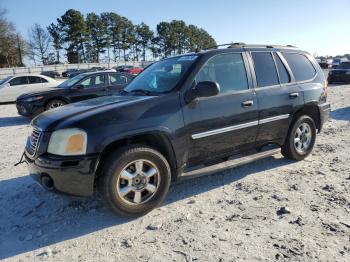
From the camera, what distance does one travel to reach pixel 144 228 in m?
3.78

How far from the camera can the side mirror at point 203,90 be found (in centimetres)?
419

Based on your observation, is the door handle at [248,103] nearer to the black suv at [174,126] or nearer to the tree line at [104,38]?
the black suv at [174,126]

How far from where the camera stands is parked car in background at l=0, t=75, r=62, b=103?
16016 mm

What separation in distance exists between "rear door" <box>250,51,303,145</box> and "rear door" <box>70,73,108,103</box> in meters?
7.02

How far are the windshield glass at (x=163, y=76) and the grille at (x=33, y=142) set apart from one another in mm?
1498

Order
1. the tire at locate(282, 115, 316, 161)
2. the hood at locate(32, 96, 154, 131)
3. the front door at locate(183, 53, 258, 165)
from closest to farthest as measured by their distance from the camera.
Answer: the hood at locate(32, 96, 154, 131), the front door at locate(183, 53, 258, 165), the tire at locate(282, 115, 316, 161)

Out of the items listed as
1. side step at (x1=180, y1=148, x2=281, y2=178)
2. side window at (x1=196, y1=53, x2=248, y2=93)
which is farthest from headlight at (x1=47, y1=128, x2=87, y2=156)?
side window at (x1=196, y1=53, x2=248, y2=93)

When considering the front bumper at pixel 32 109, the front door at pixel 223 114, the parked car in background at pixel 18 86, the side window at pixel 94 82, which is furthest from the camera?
the parked car in background at pixel 18 86

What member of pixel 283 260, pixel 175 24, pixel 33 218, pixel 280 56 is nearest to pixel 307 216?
pixel 283 260

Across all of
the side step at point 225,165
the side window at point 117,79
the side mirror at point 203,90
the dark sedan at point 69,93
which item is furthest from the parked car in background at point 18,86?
the side mirror at point 203,90

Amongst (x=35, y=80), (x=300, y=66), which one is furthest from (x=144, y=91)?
(x=35, y=80)

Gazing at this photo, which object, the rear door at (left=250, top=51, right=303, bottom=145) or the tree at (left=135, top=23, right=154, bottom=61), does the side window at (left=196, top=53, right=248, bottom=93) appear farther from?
the tree at (left=135, top=23, right=154, bottom=61)

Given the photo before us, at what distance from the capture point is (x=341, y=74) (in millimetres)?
21297

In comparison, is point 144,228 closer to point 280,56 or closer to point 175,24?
point 280,56
